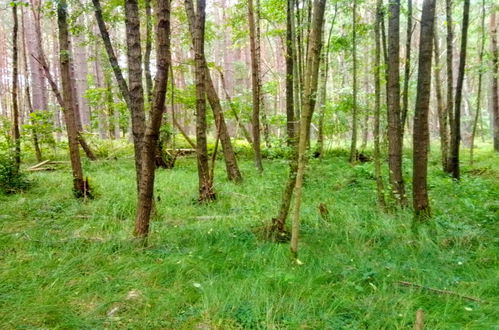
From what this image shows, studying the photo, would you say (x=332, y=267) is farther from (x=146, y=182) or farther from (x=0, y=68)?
(x=0, y=68)

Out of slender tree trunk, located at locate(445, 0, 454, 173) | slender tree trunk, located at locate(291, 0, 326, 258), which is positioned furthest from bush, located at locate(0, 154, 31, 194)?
slender tree trunk, located at locate(445, 0, 454, 173)

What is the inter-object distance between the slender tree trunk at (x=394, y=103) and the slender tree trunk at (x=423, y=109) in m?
0.47

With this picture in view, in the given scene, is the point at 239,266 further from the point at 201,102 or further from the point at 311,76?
the point at 201,102

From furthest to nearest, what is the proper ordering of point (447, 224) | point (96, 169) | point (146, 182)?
point (96, 169), point (447, 224), point (146, 182)

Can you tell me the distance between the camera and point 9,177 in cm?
693

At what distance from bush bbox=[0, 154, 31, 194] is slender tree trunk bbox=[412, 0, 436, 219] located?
22.8 feet

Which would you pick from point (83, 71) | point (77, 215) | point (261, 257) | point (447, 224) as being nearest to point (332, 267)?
point (261, 257)

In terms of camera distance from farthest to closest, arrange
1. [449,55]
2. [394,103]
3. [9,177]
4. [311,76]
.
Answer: [449,55], [9,177], [394,103], [311,76]

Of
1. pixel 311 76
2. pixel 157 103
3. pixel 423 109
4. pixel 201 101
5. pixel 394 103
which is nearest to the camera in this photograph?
pixel 311 76

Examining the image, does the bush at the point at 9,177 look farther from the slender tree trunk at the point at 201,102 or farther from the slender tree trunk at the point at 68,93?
the slender tree trunk at the point at 201,102

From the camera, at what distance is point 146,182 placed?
158 inches

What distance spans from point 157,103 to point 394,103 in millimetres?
3649

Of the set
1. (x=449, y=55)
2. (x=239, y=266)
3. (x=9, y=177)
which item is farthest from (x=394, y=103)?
(x=9, y=177)

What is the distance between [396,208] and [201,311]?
390 cm
